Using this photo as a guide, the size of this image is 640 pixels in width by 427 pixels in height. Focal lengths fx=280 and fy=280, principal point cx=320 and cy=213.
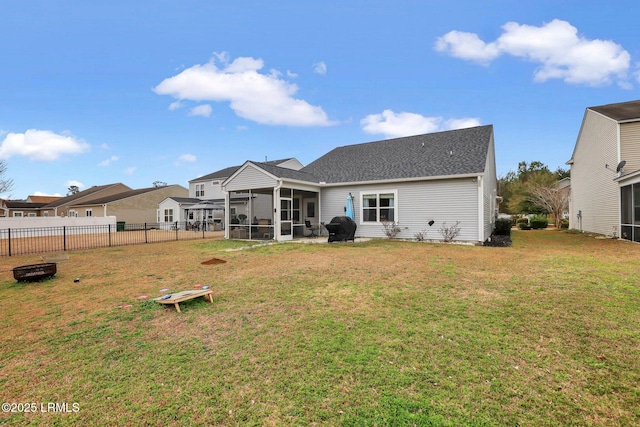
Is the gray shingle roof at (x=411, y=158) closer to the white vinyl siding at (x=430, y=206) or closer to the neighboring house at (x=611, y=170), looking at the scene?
the white vinyl siding at (x=430, y=206)

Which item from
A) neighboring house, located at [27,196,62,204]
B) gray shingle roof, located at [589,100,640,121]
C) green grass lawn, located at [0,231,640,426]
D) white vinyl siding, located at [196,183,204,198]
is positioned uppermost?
gray shingle roof, located at [589,100,640,121]

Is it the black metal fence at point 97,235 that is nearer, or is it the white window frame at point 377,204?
the white window frame at point 377,204

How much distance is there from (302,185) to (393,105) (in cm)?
1171

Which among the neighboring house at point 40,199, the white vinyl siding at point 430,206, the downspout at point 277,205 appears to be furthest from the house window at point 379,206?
the neighboring house at point 40,199

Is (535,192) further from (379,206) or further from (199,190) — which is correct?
(199,190)

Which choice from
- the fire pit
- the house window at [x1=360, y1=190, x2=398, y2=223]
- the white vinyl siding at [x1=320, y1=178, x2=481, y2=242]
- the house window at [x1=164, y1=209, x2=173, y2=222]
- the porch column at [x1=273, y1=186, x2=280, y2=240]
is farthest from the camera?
the house window at [x1=164, y1=209, x2=173, y2=222]

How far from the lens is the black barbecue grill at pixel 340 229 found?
44.5 ft

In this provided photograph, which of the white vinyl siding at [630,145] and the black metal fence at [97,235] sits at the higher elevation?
the white vinyl siding at [630,145]

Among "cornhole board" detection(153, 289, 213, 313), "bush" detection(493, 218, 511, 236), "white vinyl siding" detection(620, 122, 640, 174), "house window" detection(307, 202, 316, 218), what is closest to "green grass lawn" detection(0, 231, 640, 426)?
"cornhole board" detection(153, 289, 213, 313)

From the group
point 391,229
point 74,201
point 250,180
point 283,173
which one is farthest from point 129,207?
point 391,229

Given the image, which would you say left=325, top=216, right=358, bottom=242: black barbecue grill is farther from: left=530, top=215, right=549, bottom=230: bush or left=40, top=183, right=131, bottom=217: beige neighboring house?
left=40, top=183, right=131, bottom=217: beige neighboring house

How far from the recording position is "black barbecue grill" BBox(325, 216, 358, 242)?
13570 mm

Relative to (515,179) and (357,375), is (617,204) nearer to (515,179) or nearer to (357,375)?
(357,375)

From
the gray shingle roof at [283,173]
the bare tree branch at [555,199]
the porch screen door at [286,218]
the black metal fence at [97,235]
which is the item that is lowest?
the black metal fence at [97,235]
